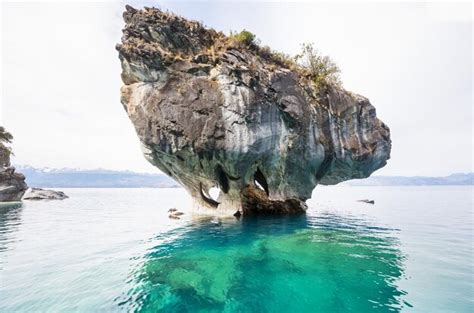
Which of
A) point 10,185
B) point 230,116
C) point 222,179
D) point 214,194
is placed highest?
point 230,116

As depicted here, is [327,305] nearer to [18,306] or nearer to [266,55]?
[18,306]

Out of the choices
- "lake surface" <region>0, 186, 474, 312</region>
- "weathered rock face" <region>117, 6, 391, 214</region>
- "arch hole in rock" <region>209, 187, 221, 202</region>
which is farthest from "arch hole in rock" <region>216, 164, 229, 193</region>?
"lake surface" <region>0, 186, 474, 312</region>

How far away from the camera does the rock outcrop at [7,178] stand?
53.0m

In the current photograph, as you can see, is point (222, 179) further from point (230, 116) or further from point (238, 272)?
point (238, 272)

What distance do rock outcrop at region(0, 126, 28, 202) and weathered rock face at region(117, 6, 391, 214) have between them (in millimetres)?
46518

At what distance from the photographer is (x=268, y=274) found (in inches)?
457

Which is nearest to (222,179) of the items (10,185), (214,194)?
(214,194)

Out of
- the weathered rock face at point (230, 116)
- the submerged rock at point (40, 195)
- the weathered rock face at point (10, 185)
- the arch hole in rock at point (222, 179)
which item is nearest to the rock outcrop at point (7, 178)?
the weathered rock face at point (10, 185)

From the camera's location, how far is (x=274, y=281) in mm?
10766

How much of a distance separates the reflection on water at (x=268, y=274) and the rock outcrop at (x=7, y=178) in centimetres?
5336

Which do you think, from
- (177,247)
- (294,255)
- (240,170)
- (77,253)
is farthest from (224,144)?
(77,253)

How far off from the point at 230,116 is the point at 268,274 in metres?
14.8

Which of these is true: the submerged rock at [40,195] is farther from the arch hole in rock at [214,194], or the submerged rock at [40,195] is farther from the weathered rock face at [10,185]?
the arch hole in rock at [214,194]

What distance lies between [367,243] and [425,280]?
7060 mm
